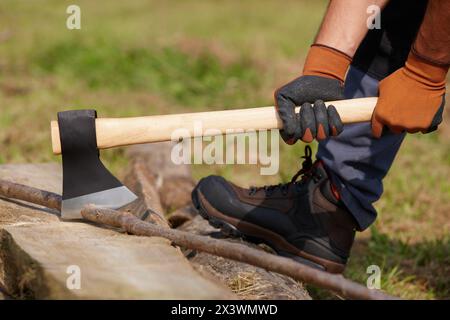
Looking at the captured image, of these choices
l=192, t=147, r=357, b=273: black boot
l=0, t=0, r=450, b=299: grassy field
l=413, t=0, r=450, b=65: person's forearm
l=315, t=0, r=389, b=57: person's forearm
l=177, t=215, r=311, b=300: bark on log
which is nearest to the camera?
l=177, t=215, r=311, b=300: bark on log

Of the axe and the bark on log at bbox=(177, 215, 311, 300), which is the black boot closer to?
the bark on log at bbox=(177, 215, 311, 300)

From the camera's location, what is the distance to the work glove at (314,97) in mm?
2477

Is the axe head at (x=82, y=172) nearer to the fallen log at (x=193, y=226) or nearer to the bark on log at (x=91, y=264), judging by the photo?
the bark on log at (x=91, y=264)

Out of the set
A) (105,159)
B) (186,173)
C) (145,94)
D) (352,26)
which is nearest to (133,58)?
(145,94)

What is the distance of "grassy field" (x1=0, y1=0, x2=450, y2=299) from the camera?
3.74 meters

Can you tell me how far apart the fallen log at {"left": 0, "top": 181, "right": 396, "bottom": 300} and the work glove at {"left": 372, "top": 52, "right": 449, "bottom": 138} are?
0.72m

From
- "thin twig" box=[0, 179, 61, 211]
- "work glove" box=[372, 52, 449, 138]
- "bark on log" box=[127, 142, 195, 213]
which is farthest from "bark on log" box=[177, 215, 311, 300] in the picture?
"bark on log" box=[127, 142, 195, 213]

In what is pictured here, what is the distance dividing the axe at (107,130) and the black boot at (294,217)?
510 millimetres

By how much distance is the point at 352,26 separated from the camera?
264cm

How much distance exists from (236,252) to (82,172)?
2.30 ft

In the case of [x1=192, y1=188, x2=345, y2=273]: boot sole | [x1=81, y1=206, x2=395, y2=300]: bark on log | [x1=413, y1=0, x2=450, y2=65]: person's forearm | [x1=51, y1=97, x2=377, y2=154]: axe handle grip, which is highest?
[x1=413, y1=0, x2=450, y2=65]: person's forearm

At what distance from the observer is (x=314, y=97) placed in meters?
2.55

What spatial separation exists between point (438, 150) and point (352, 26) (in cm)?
286

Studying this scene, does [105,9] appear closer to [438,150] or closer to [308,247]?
[438,150]
